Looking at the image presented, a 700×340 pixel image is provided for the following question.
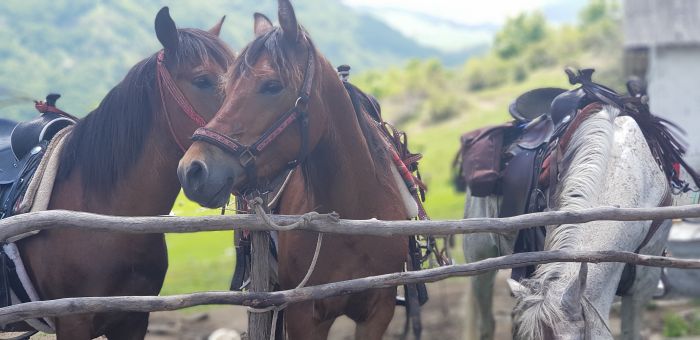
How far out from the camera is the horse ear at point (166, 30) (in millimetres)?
3521

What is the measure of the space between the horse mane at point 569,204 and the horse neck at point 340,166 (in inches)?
30.8

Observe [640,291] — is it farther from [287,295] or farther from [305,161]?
[287,295]

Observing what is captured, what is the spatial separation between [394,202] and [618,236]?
3.18 feet

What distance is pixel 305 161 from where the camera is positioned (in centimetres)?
346

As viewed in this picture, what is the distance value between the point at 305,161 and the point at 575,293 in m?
1.26

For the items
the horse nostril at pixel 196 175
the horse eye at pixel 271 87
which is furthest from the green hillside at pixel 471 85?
the horse nostril at pixel 196 175

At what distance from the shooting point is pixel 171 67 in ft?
11.8

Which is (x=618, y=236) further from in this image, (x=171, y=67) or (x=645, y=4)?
(x=645, y=4)

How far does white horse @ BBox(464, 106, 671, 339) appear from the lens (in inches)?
110

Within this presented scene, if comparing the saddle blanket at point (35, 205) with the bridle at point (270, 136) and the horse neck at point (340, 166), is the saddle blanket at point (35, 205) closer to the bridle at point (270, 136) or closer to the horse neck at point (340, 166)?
the bridle at point (270, 136)

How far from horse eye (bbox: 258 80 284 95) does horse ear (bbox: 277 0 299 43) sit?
0.64ft

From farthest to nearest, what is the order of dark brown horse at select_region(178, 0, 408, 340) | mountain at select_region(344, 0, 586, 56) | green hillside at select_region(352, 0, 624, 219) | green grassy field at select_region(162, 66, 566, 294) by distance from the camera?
mountain at select_region(344, 0, 586, 56)
green hillside at select_region(352, 0, 624, 219)
green grassy field at select_region(162, 66, 566, 294)
dark brown horse at select_region(178, 0, 408, 340)

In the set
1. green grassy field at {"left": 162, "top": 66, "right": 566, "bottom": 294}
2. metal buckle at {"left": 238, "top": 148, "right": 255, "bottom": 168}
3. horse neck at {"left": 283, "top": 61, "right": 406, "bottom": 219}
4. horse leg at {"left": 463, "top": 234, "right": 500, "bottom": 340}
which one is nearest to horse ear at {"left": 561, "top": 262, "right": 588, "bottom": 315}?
horse neck at {"left": 283, "top": 61, "right": 406, "bottom": 219}

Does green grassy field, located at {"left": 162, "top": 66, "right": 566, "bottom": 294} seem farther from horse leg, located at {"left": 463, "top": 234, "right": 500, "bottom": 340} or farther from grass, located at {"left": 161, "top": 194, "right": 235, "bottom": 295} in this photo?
horse leg, located at {"left": 463, "top": 234, "right": 500, "bottom": 340}
